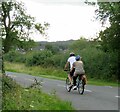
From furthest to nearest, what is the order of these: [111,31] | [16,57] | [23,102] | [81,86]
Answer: [16,57] < [111,31] < [81,86] < [23,102]

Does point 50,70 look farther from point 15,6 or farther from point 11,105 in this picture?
point 11,105

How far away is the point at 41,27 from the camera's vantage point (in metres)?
37.9

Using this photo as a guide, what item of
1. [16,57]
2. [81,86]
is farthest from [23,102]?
[16,57]

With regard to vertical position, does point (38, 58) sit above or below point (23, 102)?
above

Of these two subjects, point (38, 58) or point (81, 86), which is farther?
point (38, 58)

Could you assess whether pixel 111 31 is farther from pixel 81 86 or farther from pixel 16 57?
pixel 16 57

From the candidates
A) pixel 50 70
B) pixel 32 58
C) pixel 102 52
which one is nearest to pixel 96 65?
pixel 102 52

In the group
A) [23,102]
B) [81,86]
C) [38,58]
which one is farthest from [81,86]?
[38,58]

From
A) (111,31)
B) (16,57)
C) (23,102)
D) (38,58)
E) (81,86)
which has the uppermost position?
(111,31)

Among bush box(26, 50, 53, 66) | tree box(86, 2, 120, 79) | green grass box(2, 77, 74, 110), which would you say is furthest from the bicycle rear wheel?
bush box(26, 50, 53, 66)

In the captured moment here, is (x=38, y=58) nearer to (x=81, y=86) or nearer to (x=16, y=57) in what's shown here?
(x=16, y=57)

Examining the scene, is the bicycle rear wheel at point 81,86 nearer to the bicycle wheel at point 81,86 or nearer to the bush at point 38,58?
the bicycle wheel at point 81,86

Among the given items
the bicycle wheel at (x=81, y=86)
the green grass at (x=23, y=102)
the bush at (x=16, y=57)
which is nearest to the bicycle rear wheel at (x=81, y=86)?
the bicycle wheel at (x=81, y=86)

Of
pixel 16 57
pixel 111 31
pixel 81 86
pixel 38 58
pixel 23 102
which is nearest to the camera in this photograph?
pixel 23 102
